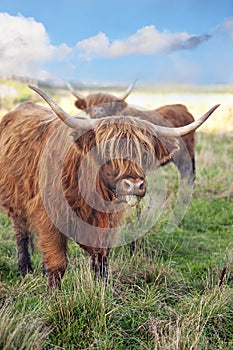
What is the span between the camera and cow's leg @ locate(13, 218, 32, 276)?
398 centimetres

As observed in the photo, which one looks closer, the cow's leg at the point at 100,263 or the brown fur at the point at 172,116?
the cow's leg at the point at 100,263

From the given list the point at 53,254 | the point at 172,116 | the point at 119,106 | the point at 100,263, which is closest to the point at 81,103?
the point at 119,106

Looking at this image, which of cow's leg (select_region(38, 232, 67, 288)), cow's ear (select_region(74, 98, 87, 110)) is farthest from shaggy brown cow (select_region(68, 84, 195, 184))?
cow's leg (select_region(38, 232, 67, 288))

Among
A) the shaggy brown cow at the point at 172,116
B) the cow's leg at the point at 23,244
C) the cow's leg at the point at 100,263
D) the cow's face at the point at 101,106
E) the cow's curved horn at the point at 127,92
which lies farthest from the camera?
the cow's curved horn at the point at 127,92

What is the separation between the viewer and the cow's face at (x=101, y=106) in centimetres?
733

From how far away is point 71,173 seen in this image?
10.2 feet

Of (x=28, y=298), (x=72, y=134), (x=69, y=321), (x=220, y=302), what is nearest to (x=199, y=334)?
(x=220, y=302)

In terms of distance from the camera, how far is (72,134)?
2.94 meters

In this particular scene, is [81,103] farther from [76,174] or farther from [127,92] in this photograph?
[76,174]

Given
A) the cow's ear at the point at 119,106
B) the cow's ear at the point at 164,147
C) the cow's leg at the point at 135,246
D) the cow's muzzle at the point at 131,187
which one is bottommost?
the cow's leg at the point at 135,246

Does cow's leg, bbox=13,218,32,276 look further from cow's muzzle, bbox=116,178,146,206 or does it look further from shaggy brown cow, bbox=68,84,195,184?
shaggy brown cow, bbox=68,84,195,184

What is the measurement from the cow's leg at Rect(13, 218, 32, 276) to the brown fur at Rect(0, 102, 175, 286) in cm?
14

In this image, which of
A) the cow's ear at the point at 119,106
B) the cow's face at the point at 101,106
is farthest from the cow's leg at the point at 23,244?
the cow's ear at the point at 119,106

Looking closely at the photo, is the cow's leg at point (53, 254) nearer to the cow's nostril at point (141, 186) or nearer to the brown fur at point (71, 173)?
the brown fur at point (71, 173)
